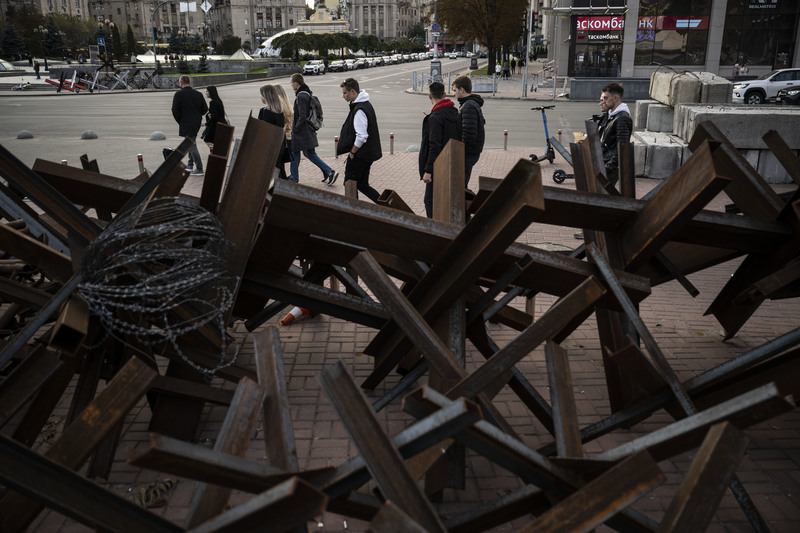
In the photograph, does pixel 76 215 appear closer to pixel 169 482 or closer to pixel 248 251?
pixel 248 251

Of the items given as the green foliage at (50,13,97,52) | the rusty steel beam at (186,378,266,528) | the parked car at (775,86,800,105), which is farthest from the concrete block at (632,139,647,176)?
the green foliage at (50,13,97,52)

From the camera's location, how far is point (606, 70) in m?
35.5

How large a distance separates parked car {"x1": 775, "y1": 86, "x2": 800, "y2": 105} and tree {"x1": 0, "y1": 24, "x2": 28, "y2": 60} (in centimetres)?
7249

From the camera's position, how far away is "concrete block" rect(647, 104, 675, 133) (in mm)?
14055

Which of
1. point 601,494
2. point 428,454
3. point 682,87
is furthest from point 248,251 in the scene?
point 682,87

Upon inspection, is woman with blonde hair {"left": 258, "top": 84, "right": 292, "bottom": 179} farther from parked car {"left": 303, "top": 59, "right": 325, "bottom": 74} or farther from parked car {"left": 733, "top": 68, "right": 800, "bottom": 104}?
parked car {"left": 303, "top": 59, "right": 325, "bottom": 74}

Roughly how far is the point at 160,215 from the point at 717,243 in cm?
344

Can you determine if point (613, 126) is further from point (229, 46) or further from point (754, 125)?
point (229, 46)

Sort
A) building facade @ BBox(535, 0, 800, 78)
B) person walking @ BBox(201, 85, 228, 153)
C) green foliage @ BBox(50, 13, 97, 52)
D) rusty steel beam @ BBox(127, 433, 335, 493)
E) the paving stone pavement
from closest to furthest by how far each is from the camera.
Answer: rusty steel beam @ BBox(127, 433, 335, 493) < the paving stone pavement < person walking @ BBox(201, 85, 228, 153) < building facade @ BBox(535, 0, 800, 78) < green foliage @ BBox(50, 13, 97, 52)

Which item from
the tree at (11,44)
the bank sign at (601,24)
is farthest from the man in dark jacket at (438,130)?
the tree at (11,44)

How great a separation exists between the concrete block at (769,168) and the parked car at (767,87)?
17859mm

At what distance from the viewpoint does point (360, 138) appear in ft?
31.0

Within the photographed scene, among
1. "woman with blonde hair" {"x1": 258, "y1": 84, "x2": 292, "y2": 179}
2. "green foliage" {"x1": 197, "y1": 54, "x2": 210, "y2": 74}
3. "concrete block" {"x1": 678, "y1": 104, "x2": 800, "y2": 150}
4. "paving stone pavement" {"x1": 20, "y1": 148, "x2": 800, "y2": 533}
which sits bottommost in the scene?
"paving stone pavement" {"x1": 20, "y1": 148, "x2": 800, "y2": 533}

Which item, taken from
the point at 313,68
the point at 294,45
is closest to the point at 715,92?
the point at 313,68
